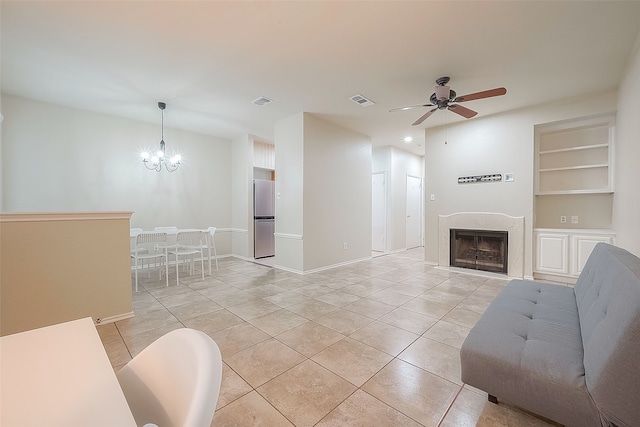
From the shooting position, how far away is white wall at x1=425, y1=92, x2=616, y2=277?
165 inches

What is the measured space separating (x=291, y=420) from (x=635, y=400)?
1560mm

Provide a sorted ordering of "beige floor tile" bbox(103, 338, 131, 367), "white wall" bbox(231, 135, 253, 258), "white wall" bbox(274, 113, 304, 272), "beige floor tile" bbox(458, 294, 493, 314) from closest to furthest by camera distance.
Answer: "beige floor tile" bbox(103, 338, 131, 367) < "beige floor tile" bbox(458, 294, 493, 314) < "white wall" bbox(274, 113, 304, 272) < "white wall" bbox(231, 135, 253, 258)

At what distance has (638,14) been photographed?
2.28 meters

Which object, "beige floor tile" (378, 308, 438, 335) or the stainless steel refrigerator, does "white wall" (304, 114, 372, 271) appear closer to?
the stainless steel refrigerator

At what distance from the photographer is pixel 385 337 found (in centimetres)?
243

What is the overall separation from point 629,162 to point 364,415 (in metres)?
3.98

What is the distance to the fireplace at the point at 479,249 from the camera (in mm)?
4633

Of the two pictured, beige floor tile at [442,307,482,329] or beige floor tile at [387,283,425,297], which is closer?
beige floor tile at [442,307,482,329]

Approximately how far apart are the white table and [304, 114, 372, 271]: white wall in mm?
3946

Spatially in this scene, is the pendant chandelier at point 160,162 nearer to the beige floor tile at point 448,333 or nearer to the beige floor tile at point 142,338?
the beige floor tile at point 142,338

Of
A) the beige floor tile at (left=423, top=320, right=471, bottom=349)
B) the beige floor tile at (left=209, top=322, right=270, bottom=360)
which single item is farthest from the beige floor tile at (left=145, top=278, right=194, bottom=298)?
the beige floor tile at (left=423, top=320, right=471, bottom=349)

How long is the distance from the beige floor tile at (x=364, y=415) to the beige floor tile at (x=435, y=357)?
547mm

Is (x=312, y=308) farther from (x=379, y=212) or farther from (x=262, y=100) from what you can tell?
(x=379, y=212)

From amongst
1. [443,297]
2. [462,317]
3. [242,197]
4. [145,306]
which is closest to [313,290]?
[443,297]
